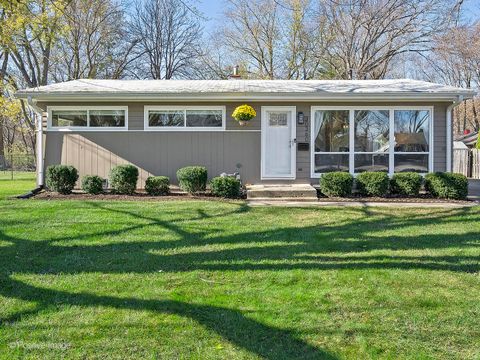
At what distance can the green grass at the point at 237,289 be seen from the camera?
2.55 m

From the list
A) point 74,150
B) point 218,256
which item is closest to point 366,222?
point 218,256

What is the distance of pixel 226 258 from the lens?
4410 mm

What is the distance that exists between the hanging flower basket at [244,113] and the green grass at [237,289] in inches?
155

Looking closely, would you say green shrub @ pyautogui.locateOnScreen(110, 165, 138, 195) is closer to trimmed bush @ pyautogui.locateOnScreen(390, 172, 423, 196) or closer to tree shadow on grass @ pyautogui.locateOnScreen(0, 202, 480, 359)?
tree shadow on grass @ pyautogui.locateOnScreen(0, 202, 480, 359)

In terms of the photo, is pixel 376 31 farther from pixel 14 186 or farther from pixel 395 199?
pixel 14 186

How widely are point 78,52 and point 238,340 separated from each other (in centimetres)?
2380

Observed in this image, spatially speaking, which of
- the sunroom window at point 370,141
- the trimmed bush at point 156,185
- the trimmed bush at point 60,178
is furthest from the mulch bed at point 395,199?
the trimmed bush at point 60,178

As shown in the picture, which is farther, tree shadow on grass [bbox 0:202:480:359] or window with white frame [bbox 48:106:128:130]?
window with white frame [bbox 48:106:128:130]

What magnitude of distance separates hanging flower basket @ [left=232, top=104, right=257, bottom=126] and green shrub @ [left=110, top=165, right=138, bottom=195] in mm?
2702

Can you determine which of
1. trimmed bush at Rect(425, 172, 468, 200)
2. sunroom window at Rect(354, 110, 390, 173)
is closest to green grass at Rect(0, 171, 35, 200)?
sunroom window at Rect(354, 110, 390, 173)

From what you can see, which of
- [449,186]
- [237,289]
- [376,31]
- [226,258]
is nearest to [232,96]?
[449,186]

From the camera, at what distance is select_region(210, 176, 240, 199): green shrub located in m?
8.93

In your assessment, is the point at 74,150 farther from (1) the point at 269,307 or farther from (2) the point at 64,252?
(1) the point at 269,307

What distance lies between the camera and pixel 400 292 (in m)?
3.40
